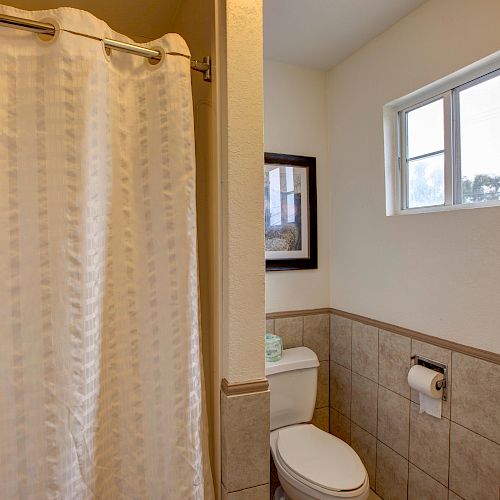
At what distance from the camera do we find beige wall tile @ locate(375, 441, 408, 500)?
5.75 ft

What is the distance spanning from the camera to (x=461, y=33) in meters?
1.48

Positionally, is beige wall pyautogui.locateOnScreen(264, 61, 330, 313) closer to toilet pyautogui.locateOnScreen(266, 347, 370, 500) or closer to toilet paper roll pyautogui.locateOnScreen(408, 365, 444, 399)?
toilet pyautogui.locateOnScreen(266, 347, 370, 500)

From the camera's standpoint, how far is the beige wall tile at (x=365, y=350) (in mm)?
1934

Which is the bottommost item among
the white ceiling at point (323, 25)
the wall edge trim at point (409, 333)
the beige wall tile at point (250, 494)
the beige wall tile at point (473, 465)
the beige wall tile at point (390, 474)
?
the beige wall tile at point (390, 474)

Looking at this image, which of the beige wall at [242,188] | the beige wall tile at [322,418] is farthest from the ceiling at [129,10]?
the beige wall tile at [322,418]

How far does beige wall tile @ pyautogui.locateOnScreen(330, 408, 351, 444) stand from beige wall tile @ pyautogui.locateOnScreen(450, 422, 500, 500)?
68 centimetres

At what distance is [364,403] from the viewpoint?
201 centimetres

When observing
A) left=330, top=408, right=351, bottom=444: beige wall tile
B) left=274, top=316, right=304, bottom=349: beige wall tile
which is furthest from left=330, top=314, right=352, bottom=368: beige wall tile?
Result: left=330, top=408, right=351, bottom=444: beige wall tile

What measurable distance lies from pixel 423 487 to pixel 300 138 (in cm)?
197

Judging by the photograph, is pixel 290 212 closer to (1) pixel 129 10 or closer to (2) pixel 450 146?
(2) pixel 450 146

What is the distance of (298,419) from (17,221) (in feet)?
A: 5.64

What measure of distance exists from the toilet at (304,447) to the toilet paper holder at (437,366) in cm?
49

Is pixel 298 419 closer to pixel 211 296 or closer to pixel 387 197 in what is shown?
pixel 211 296

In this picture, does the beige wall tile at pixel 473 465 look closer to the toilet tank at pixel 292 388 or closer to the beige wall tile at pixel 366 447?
the beige wall tile at pixel 366 447
